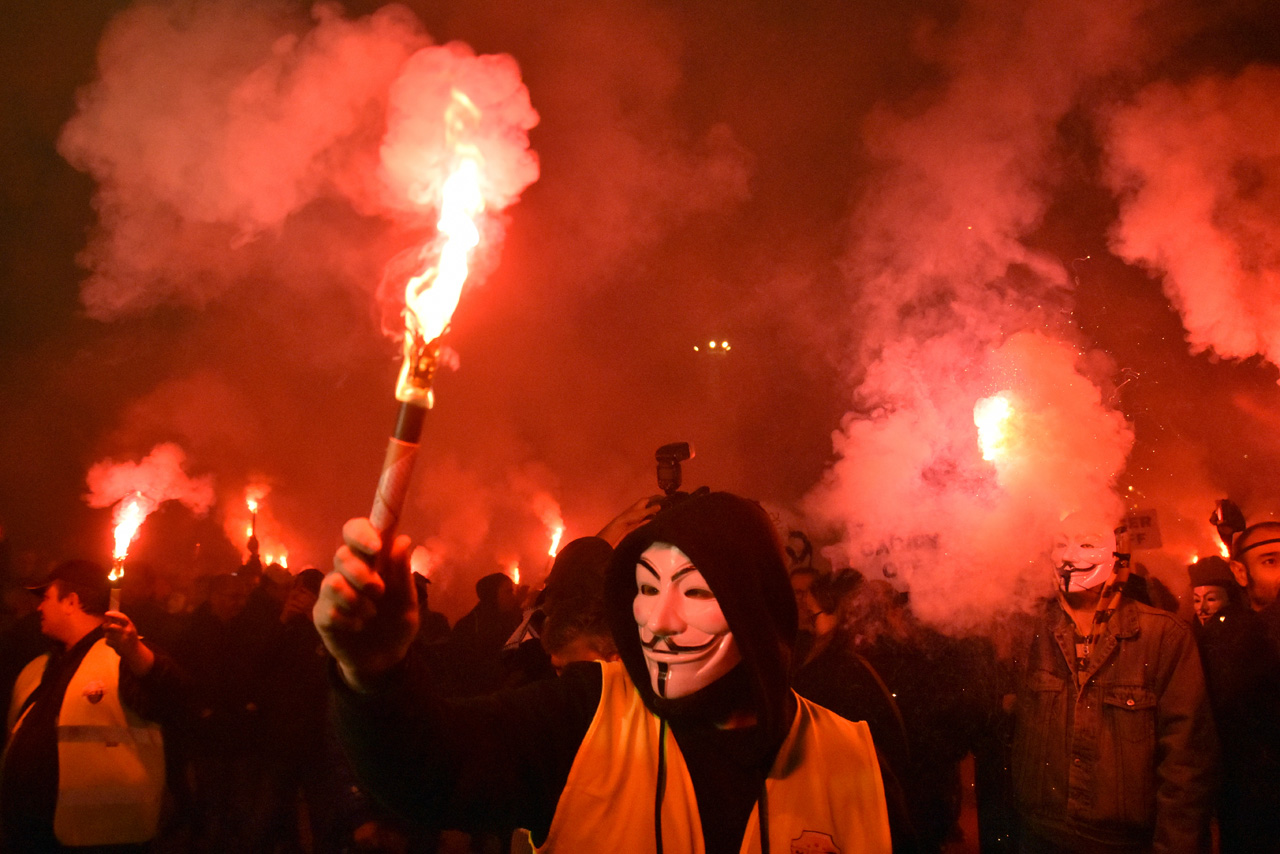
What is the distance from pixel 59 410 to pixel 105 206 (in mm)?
3779

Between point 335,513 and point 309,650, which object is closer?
point 309,650

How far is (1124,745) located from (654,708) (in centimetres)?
265

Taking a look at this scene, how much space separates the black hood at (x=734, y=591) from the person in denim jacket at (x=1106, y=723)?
221cm

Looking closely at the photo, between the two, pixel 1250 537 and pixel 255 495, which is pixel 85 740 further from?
pixel 255 495

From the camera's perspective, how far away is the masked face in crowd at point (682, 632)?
2295 mm

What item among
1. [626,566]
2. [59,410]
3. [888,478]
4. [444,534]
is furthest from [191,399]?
[626,566]

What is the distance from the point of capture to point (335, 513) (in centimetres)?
1900

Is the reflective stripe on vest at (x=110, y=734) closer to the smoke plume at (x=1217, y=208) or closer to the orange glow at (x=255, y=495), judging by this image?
the smoke plume at (x=1217, y=208)

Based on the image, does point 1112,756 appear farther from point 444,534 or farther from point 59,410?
point 444,534

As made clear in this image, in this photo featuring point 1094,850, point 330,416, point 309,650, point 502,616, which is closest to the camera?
point 1094,850

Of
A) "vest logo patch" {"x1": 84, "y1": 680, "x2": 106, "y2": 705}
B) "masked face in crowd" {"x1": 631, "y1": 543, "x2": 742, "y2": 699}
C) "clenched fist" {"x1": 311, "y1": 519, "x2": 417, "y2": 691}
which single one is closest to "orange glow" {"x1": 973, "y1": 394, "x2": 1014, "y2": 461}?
"masked face in crowd" {"x1": 631, "y1": 543, "x2": 742, "y2": 699}

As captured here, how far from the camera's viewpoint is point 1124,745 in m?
3.75

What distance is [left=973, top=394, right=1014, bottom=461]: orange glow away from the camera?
19.9ft

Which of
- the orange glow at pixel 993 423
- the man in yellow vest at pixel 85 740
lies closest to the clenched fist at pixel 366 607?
the man in yellow vest at pixel 85 740
